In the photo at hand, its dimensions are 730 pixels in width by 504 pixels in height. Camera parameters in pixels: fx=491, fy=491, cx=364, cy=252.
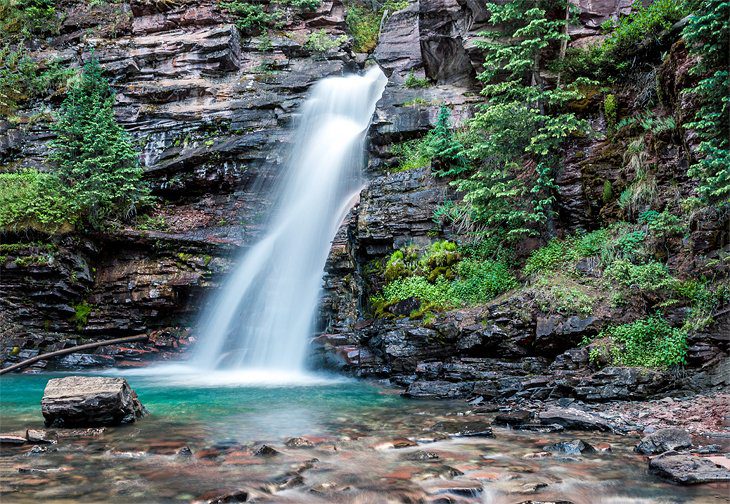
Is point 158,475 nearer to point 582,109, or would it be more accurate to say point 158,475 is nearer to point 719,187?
point 719,187

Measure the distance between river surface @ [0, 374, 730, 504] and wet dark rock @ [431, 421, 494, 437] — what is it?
0.46 feet

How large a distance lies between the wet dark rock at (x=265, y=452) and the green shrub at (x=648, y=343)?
6133 mm

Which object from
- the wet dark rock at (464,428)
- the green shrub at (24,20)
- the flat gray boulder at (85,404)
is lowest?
the wet dark rock at (464,428)

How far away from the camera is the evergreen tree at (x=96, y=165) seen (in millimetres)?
15648

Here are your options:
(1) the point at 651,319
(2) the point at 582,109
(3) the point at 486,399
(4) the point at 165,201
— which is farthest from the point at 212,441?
(4) the point at 165,201

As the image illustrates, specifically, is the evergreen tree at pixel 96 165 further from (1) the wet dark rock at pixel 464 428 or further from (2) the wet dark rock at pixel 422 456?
(2) the wet dark rock at pixel 422 456

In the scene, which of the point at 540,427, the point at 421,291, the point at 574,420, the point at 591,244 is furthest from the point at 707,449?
the point at 421,291

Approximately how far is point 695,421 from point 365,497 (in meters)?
5.03

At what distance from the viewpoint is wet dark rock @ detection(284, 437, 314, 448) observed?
6105 mm

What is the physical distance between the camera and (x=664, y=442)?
572cm

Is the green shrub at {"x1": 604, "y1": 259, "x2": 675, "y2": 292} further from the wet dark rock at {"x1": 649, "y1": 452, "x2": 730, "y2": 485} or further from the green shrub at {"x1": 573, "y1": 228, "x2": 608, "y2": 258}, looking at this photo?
the wet dark rock at {"x1": 649, "y1": 452, "x2": 730, "y2": 485}

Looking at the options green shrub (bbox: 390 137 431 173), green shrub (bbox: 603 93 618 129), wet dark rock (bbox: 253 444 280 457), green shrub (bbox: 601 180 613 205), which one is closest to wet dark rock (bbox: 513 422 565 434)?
wet dark rock (bbox: 253 444 280 457)

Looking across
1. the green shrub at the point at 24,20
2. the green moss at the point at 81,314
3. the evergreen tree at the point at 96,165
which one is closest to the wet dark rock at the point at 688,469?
the green moss at the point at 81,314

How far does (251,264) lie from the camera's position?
15773 mm
